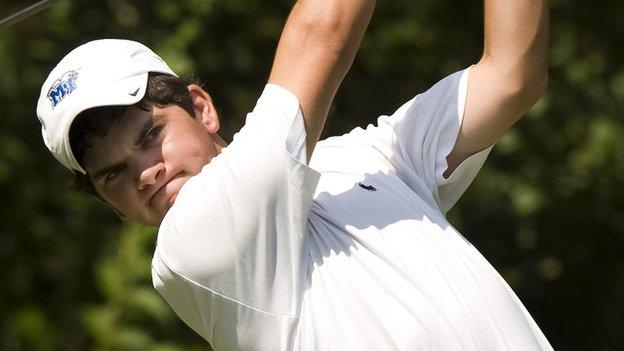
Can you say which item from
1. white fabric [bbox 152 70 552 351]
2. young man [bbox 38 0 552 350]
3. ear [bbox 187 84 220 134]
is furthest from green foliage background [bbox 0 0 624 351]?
white fabric [bbox 152 70 552 351]

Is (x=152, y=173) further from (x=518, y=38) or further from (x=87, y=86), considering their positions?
(x=518, y=38)

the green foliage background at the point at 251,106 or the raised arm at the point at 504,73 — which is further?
the green foliage background at the point at 251,106

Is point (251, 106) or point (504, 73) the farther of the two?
point (251, 106)

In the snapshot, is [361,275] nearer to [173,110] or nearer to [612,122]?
[173,110]

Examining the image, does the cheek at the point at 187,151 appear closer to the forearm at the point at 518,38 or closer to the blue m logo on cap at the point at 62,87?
the blue m logo on cap at the point at 62,87

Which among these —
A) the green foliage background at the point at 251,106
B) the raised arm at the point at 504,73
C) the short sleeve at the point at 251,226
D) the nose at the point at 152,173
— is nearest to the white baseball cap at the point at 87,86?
the nose at the point at 152,173

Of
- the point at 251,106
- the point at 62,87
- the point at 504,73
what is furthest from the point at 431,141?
the point at 251,106

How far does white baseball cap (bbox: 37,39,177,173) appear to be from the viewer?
237 centimetres

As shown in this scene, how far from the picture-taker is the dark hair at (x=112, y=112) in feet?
Answer: 7.79

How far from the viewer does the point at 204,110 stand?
100 inches

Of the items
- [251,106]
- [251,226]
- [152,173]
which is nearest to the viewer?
[251,226]

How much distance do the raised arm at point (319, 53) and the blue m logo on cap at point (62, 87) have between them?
1.10ft

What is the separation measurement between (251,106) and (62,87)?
2889mm

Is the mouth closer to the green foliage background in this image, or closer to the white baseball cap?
the white baseball cap
